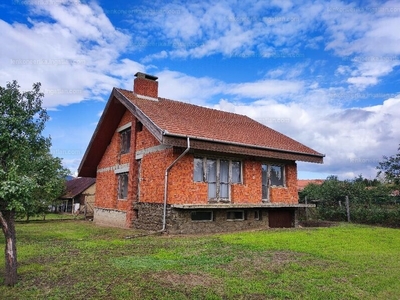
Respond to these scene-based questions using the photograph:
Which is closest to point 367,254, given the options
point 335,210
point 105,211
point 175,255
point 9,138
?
point 175,255

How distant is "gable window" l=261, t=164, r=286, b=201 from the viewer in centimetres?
1570

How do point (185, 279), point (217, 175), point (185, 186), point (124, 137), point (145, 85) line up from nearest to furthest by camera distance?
point (185, 279)
point (185, 186)
point (217, 175)
point (145, 85)
point (124, 137)

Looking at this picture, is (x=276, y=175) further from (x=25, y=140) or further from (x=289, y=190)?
(x=25, y=140)

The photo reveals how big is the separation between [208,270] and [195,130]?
7.33m

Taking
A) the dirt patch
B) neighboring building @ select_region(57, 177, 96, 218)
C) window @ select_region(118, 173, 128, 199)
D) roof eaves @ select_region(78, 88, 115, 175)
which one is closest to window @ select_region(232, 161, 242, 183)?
window @ select_region(118, 173, 128, 199)

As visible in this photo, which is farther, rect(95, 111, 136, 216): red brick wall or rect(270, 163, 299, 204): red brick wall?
rect(95, 111, 136, 216): red brick wall

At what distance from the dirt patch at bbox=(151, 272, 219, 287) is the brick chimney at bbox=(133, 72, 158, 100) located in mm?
12107

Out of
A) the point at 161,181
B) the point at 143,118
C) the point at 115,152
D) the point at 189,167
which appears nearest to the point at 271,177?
the point at 189,167

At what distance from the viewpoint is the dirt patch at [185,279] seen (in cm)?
535

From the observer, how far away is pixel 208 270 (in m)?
6.27

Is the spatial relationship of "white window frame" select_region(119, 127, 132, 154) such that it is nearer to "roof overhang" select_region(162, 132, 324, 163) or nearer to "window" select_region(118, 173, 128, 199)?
"window" select_region(118, 173, 128, 199)

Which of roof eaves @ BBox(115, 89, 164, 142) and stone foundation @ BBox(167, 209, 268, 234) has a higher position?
roof eaves @ BBox(115, 89, 164, 142)

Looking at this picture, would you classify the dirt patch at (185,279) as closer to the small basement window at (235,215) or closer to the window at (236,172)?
the small basement window at (235,215)

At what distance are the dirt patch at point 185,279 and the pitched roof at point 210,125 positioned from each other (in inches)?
247
